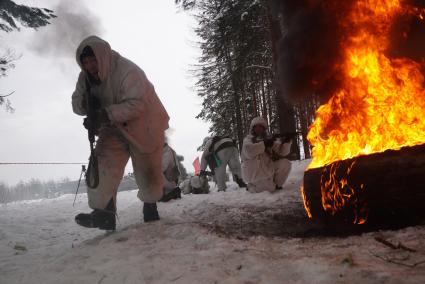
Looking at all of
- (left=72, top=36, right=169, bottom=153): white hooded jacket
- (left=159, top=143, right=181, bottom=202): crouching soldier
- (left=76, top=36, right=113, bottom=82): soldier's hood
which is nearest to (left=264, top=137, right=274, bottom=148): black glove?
(left=159, top=143, right=181, bottom=202): crouching soldier

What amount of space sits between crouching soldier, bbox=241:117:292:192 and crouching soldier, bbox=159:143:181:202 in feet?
6.38

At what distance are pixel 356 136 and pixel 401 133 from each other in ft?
1.57

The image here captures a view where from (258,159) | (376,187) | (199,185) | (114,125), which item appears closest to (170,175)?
(199,185)

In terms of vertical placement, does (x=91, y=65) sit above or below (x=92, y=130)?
above

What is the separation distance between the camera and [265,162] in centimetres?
705

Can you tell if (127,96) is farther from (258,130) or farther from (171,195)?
(171,195)

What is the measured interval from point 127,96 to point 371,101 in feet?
9.72

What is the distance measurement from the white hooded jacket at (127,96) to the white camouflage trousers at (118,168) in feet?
0.55

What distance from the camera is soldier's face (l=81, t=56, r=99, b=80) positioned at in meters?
4.05

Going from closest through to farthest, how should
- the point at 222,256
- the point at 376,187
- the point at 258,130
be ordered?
the point at 222,256 → the point at 376,187 → the point at 258,130

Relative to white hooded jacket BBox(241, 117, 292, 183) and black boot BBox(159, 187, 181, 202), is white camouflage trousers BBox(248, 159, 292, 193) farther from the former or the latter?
black boot BBox(159, 187, 181, 202)

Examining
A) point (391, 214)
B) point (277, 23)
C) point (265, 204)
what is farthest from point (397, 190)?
point (277, 23)

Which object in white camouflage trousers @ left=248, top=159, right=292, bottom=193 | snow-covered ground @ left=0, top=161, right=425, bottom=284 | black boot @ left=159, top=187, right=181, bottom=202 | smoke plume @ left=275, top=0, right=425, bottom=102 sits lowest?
snow-covered ground @ left=0, top=161, right=425, bottom=284

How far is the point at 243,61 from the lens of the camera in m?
13.2
